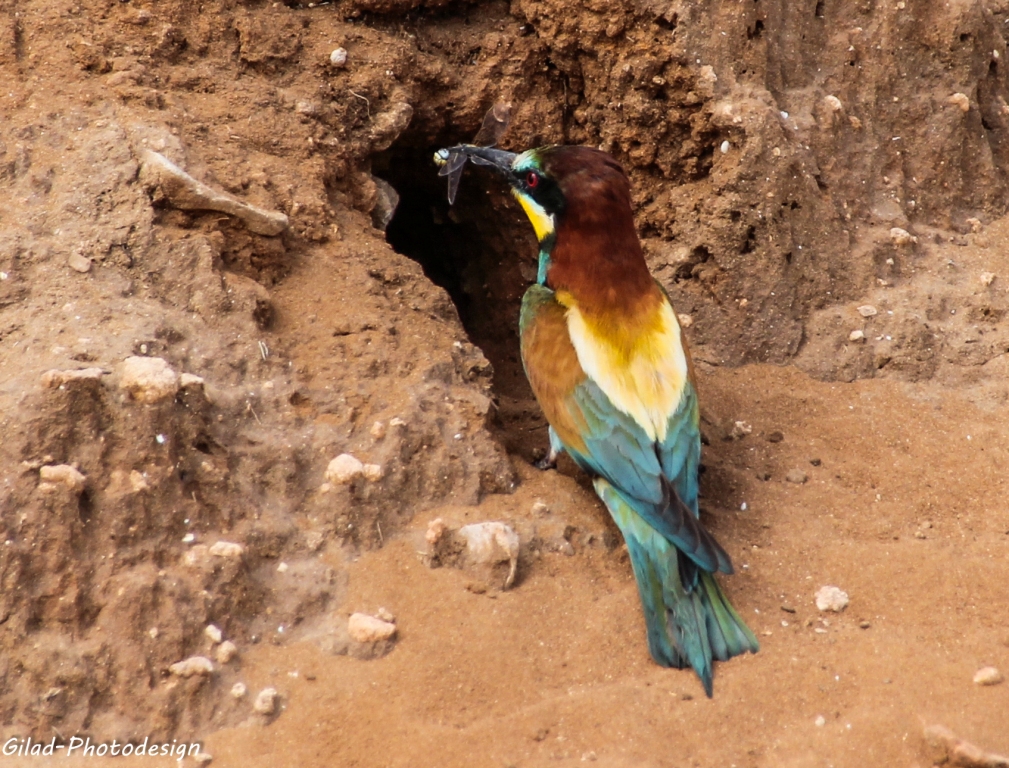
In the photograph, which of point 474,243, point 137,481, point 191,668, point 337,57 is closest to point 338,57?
point 337,57

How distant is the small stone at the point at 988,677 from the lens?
97.4 inches

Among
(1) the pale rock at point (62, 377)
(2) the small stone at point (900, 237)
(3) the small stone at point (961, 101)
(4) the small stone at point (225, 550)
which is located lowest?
(4) the small stone at point (225, 550)

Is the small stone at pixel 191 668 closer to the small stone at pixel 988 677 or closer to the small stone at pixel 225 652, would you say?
the small stone at pixel 225 652

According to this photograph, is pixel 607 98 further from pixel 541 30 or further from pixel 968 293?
pixel 968 293

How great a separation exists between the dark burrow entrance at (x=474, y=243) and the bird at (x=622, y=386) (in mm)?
829

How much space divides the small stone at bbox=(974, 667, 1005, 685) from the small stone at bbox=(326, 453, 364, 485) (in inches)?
64.8

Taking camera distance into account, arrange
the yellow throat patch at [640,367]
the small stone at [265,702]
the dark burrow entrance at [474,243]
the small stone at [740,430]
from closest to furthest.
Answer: the small stone at [265,702] < the yellow throat patch at [640,367] < the small stone at [740,430] < the dark burrow entrance at [474,243]

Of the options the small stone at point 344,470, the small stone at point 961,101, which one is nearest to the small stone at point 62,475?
the small stone at point 344,470

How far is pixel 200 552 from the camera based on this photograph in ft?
8.50

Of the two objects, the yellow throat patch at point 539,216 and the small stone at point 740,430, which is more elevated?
the yellow throat patch at point 539,216

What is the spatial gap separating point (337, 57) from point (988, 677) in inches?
115

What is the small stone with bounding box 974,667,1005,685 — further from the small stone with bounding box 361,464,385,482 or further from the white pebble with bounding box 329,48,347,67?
the white pebble with bounding box 329,48,347,67

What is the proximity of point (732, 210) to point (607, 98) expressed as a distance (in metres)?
0.71

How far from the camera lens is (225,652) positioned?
8.09 ft
